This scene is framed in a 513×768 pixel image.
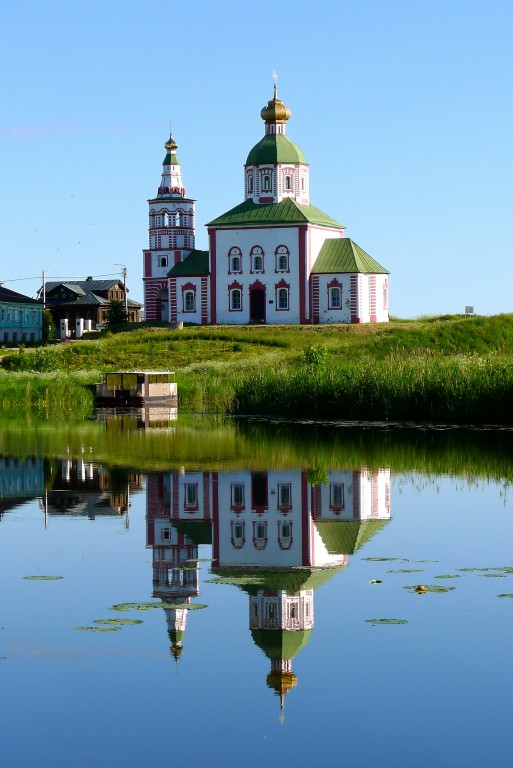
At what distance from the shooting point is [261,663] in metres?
9.31

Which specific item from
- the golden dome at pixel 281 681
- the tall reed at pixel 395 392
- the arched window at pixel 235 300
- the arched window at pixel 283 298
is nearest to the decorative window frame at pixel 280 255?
the arched window at pixel 283 298

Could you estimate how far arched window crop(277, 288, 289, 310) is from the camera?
7400cm

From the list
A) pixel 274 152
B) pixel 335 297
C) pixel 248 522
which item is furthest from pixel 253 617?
pixel 274 152

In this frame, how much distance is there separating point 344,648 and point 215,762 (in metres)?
2.43

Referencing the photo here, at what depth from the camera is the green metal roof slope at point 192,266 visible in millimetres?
75750

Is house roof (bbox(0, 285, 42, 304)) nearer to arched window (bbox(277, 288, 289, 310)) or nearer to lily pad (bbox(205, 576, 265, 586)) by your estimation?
arched window (bbox(277, 288, 289, 310))

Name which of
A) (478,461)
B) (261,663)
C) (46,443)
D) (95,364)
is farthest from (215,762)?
(95,364)

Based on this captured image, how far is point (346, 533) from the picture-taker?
48.8ft

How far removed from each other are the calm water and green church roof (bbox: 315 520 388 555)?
47mm

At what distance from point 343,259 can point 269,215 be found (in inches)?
185

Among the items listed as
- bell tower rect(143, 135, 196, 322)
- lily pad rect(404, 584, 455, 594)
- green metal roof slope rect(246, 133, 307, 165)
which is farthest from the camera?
bell tower rect(143, 135, 196, 322)

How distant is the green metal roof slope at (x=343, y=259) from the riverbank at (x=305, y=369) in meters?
5.14

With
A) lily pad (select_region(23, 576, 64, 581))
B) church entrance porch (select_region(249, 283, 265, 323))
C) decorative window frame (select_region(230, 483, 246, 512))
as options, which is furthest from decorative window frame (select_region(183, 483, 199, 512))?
church entrance porch (select_region(249, 283, 265, 323))

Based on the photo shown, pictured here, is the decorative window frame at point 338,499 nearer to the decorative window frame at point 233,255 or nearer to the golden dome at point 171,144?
the decorative window frame at point 233,255
